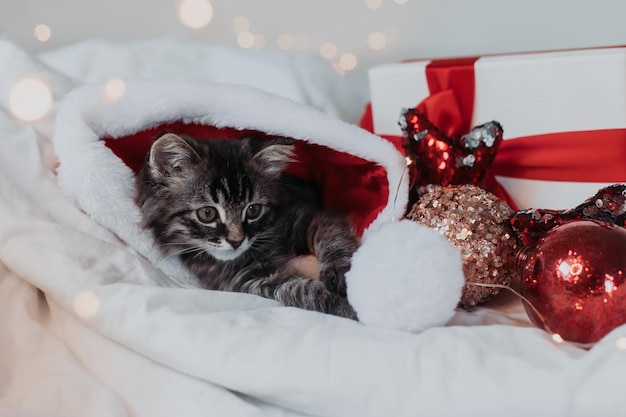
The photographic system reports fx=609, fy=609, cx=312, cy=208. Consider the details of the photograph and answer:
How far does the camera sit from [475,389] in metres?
0.74

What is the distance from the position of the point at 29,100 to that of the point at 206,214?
427 millimetres

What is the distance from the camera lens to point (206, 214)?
1.10 metres

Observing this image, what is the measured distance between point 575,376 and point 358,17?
1199 mm

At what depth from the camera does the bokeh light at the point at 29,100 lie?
1.17 metres

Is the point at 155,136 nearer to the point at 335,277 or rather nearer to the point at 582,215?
the point at 335,277

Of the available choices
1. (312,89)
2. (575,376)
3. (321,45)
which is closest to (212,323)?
(575,376)

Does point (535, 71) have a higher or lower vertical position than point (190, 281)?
higher

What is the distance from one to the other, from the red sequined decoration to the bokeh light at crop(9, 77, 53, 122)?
35.4 inches

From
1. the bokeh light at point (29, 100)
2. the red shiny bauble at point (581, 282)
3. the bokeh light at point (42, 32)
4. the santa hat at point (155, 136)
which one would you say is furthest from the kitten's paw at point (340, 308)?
the bokeh light at point (42, 32)

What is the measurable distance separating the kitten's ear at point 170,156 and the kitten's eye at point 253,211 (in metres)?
0.14

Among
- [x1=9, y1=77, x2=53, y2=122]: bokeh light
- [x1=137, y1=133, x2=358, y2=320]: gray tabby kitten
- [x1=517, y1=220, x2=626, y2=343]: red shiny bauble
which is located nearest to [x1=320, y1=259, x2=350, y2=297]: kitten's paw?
[x1=137, y1=133, x2=358, y2=320]: gray tabby kitten

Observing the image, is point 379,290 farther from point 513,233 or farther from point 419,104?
point 419,104

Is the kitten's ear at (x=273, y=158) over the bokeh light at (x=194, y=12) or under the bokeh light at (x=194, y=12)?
under

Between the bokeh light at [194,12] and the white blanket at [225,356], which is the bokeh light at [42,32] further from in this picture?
the white blanket at [225,356]
